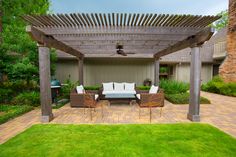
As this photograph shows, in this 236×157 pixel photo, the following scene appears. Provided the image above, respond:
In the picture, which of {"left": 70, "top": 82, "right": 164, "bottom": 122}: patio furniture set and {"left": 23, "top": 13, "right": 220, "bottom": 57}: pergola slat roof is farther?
{"left": 70, "top": 82, "right": 164, "bottom": 122}: patio furniture set

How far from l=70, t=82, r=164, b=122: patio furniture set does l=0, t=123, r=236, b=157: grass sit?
1300 mm

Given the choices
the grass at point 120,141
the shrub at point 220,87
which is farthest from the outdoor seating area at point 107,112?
the shrub at point 220,87

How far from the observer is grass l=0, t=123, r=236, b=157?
328cm

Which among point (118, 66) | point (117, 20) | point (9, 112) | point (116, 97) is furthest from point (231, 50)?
point (9, 112)

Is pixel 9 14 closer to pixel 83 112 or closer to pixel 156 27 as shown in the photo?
pixel 83 112

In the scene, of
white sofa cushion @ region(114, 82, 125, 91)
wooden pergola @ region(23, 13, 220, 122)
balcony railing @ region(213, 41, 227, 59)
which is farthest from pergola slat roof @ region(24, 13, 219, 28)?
balcony railing @ region(213, 41, 227, 59)

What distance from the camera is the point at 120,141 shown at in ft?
12.4

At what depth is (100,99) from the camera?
29.3 ft

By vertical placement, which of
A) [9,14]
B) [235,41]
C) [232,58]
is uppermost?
[9,14]

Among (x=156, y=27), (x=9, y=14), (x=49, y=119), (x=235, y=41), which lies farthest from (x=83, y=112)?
(x=235, y=41)

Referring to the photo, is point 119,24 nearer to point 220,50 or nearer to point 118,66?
point 118,66

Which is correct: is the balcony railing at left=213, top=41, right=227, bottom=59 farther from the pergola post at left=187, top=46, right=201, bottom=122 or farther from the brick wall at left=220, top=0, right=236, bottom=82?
the pergola post at left=187, top=46, right=201, bottom=122

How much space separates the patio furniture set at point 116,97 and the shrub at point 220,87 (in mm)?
6333

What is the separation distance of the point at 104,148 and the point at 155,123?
224 centimetres
